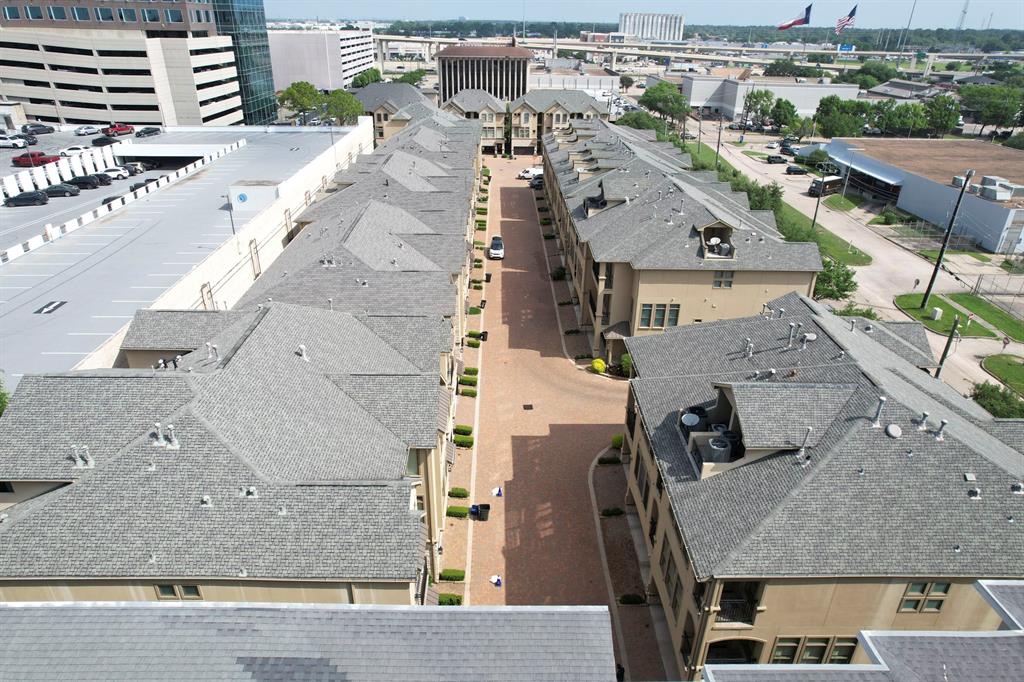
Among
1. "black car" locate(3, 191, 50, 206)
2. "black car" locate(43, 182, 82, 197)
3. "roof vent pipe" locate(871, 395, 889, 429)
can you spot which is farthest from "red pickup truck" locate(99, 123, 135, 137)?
"roof vent pipe" locate(871, 395, 889, 429)

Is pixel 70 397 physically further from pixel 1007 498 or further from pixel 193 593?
pixel 1007 498

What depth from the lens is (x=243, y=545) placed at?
22.1 m

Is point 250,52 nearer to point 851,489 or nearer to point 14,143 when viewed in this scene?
point 14,143

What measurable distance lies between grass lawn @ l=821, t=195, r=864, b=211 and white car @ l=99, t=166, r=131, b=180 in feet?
352

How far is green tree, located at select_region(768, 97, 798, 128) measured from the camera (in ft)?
549

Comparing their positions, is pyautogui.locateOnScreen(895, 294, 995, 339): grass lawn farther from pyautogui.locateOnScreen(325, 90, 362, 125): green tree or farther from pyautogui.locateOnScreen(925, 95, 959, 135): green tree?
pyautogui.locateOnScreen(925, 95, 959, 135): green tree

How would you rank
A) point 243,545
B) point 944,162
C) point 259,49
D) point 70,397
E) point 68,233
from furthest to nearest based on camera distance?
point 259,49 → point 944,162 → point 68,233 → point 70,397 → point 243,545

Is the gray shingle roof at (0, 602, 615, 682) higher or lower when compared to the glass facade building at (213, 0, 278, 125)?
lower

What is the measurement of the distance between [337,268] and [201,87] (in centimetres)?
9937

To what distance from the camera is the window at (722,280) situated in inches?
1874

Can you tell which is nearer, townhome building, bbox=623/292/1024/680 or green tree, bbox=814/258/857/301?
townhome building, bbox=623/292/1024/680

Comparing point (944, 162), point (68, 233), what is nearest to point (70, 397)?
point (68, 233)

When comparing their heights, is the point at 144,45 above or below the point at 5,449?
above

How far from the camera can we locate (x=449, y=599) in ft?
101
